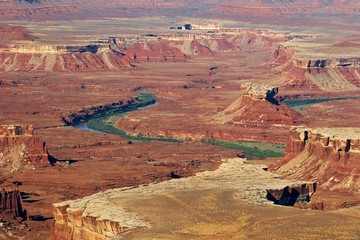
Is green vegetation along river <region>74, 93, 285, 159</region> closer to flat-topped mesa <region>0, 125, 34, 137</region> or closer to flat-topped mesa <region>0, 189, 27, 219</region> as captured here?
flat-topped mesa <region>0, 125, 34, 137</region>

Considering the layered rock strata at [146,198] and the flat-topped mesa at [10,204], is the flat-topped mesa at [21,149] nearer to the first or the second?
the flat-topped mesa at [10,204]

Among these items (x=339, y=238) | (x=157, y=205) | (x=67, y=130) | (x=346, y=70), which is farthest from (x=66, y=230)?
(x=346, y=70)

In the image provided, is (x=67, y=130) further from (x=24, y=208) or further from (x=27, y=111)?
(x=24, y=208)

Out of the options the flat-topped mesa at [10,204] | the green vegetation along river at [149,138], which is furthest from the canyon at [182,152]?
the green vegetation along river at [149,138]

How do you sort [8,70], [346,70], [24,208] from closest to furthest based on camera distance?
1. [24,208]
2. [346,70]
3. [8,70]

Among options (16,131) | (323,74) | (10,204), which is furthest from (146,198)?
(323,74)

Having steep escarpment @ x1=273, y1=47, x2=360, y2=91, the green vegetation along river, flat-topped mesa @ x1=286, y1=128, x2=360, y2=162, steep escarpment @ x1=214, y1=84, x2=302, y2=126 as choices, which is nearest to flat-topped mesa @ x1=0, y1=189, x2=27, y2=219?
flat-topped mesa @ x1=286, y1=128, x2=360, y2=162
